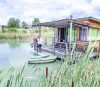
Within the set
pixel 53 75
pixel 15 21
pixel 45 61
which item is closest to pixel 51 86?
pixel 53 75

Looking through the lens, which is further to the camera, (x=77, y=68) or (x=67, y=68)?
(x=67, y=68)

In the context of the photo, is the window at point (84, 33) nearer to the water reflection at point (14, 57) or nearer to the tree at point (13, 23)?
the water reflection at point (14, 57)

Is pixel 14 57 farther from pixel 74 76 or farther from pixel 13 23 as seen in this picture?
pixel 13 23

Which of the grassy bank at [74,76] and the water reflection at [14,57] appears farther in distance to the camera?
the water reflection at [14,57]

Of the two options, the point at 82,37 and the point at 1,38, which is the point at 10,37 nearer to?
the point at 1,38

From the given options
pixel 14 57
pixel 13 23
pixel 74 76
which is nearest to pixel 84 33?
pixel 14 57

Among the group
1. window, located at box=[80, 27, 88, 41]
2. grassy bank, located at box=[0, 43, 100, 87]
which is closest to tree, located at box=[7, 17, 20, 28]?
window, located at box=[80, 27, 88, 41]

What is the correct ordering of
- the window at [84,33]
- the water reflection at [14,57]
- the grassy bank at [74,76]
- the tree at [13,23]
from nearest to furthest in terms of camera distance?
the grassy bank at [74,76] → the water reflection at [14,57] → the window at [84,33] → the tree at [13,23]

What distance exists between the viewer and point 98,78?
5.58 ft

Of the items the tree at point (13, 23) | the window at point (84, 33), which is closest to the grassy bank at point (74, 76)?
the window at point (84, 33)

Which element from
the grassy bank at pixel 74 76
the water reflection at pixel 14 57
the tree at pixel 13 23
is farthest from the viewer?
the tree at pixel 13 23

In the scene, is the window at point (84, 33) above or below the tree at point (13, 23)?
below

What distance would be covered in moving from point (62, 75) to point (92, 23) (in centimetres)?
1545

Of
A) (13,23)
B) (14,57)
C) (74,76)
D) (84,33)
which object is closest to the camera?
(74,76)
